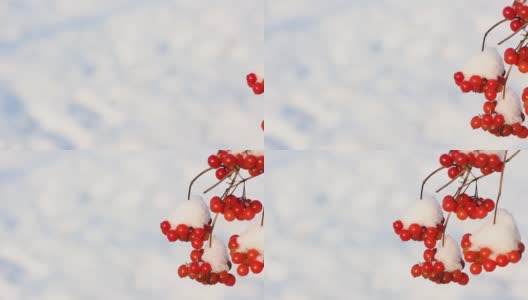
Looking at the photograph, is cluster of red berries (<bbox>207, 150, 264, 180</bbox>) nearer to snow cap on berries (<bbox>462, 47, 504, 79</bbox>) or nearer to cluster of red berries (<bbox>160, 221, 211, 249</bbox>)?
cluster of red berries (<bbox>160, 221, 211, 249</bbox>)

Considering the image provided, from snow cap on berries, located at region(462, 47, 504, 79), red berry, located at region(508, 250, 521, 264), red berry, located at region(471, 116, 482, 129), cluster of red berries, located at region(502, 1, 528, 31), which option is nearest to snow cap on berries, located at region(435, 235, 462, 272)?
red berry, located at region(508, 250, 521, 264)

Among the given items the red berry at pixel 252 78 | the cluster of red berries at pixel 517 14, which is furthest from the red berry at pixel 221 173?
the cluster of red berries at pixel 517 14

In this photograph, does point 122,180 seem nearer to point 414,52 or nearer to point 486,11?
point 414,52

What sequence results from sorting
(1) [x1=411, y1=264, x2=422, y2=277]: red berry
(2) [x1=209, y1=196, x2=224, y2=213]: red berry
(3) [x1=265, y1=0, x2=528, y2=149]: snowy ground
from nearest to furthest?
(2) [x1=209, y1=196, x2=224, y2=213]: red berry, (1) [x1=411, y1=264, x2=422, y2=277]: red berry, (3) [x1=265, y1=0, x2=528, y2=149]: snowy ground

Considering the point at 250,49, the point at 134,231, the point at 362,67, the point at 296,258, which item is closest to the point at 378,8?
the point at 362,67

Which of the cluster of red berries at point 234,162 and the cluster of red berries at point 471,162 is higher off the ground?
the cluster of red berries at point 471,162

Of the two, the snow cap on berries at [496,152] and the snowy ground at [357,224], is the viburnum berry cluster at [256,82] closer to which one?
the snowy ground at [357,224]
